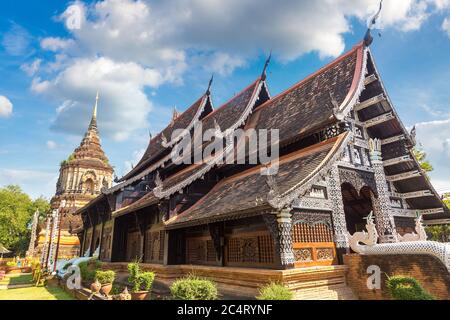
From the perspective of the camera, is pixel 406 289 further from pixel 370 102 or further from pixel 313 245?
pixel 370 102

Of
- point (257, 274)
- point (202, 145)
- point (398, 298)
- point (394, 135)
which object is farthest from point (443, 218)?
point (202, 145)

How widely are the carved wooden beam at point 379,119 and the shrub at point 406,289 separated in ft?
17.6

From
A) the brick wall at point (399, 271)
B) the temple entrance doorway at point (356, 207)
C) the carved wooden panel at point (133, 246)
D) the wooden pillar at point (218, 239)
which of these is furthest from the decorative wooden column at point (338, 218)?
the carved wooden panel at point (133, 246)

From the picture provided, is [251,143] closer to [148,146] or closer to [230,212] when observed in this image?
[230,212]

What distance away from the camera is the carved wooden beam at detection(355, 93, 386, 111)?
10.0 m

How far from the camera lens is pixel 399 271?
273 inches

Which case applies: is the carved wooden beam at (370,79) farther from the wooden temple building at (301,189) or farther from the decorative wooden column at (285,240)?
the decorative wooden column at (285,240)

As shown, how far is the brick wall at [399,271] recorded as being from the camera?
20.6 ft

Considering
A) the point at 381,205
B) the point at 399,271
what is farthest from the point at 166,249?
the point at 381,205

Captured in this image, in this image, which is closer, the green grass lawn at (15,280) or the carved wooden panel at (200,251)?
the carved wooden panel at (200,251)

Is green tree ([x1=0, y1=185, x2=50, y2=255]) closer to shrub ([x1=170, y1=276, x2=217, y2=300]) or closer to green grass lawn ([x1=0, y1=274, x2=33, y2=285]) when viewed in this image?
green grass lawn ([x1=0, y1=274, x2=33, y2=285])

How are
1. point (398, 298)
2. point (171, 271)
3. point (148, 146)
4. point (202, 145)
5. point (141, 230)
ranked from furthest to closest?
point (148, 146)
point (202, 145)
point (141, 230)
point (171, 271)
point (398, 298)

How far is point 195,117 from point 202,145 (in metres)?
3.13

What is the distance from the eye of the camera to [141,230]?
1334 centimetres
